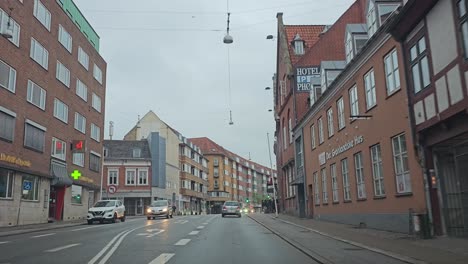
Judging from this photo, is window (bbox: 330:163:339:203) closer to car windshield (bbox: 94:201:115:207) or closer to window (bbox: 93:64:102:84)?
car windshield (bbox: 94:201:115:207)

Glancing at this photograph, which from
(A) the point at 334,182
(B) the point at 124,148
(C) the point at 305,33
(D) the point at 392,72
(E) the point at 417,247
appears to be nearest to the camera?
(E) the point at 417,247

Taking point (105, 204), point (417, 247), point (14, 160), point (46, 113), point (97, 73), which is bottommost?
point (417, 247)

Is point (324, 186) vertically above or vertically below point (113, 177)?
below

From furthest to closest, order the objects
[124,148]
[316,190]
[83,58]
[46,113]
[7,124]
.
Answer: [124,148] < [83,58] < [46,113] < [316,190] < [7,124]

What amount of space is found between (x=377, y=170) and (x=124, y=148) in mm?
55915

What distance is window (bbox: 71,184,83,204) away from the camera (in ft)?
135

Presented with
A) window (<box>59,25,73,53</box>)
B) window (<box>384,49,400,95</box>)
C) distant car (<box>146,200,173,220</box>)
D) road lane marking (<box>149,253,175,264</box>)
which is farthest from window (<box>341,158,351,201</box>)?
window (<box>59,25,73,53</box>)

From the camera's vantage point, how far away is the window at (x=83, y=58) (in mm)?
42906

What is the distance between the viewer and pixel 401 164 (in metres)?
17.8

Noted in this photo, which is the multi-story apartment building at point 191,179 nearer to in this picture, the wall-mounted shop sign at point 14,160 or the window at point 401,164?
the wall-mounted shop sign at point 14,160

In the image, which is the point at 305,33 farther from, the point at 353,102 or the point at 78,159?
the point at 353,102

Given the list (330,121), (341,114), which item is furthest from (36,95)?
(341,114)

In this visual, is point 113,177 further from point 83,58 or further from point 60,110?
point 60,110

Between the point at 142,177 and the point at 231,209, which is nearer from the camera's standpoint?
the point at 231,209
